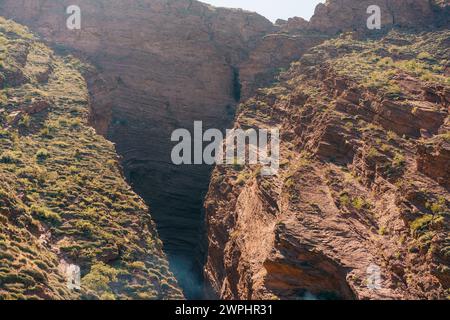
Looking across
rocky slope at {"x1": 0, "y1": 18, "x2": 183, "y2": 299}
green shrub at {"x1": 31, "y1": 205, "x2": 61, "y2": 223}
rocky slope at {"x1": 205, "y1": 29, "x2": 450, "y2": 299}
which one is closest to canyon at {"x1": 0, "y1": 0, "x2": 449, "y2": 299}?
rocky slope at {"x1": 205, "y1": 29, "x2": 450, "y2": 299}

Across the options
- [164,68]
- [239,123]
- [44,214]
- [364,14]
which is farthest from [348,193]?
[164,68]

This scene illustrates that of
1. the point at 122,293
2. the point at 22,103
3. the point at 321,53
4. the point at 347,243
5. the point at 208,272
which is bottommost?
the point at 208,272

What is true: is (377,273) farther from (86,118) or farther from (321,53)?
(321,53)

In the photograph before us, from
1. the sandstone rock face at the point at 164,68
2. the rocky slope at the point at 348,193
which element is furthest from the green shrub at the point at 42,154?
the sandstone rock face at the point at 164,68

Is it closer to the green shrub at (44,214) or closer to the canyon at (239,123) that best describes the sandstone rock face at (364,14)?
the canyon at (239,123)

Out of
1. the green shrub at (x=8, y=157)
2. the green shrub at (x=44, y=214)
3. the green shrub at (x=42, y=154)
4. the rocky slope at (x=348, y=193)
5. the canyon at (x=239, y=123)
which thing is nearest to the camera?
the rocky slope at (x=348, y=193)
